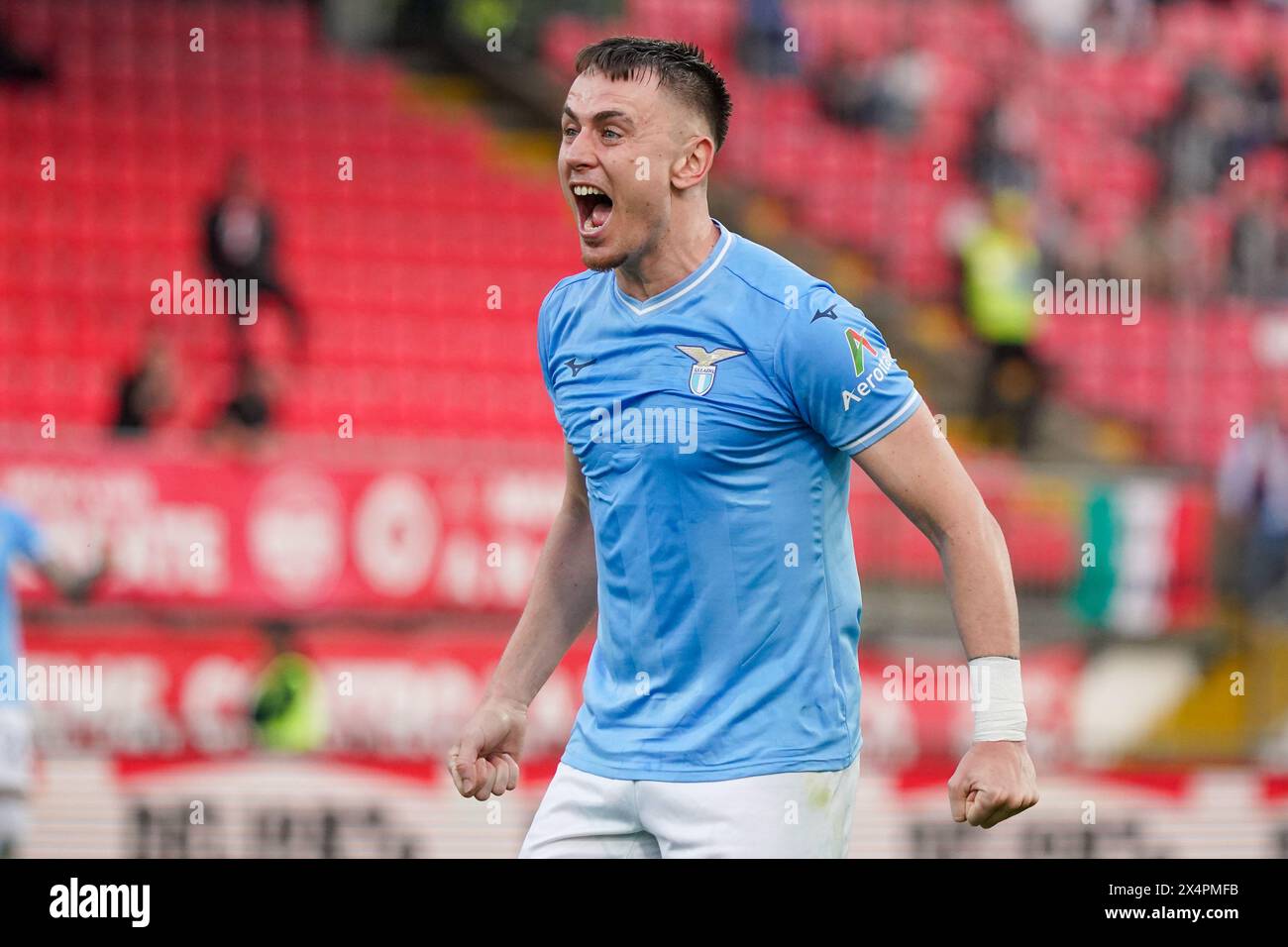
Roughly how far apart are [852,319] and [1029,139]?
1027 cm

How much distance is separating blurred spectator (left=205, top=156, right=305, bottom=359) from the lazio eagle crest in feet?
25.9

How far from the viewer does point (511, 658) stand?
12.2 ft

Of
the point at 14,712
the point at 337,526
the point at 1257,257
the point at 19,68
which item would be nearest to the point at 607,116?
the point at 14,712

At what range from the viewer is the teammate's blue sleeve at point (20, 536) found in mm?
7035

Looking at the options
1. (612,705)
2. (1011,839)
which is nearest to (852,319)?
(612,705)

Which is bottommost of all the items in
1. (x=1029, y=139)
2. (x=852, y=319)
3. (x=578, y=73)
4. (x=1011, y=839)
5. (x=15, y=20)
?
(x=1011, y=839)

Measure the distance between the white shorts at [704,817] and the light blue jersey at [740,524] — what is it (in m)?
0.03

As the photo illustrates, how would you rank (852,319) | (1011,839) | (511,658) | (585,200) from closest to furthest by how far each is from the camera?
(852,319) < (585,200) < (511,658) < (1011,839)

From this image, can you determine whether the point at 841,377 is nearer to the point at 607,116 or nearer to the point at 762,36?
the point at 607,116

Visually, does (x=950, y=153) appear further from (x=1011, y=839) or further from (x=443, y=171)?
(x=1011, y=839)

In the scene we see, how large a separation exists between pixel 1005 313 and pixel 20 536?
6.94m

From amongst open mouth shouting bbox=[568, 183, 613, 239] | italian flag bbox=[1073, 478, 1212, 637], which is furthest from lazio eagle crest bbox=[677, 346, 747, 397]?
italian flag bbox=[1073, 478, 1212, 637]

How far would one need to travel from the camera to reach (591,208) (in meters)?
3.46

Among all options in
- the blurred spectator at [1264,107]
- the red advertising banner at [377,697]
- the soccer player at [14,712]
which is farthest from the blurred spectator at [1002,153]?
the soccer player at [14,712]
